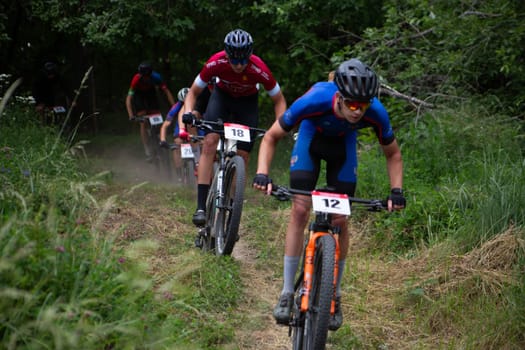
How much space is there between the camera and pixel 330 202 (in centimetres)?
395

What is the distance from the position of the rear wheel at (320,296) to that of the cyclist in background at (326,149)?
0.87ft

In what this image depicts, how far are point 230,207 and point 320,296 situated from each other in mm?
2466

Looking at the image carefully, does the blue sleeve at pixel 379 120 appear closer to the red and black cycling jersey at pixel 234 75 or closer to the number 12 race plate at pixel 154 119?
the red and black cycling jersey at pixel 234 75

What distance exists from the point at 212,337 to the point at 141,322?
1.10 m

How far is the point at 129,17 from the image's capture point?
11.6m

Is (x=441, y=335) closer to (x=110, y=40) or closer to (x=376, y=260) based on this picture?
(x=376, y=260)

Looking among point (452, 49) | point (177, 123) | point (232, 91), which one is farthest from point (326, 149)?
point (177, 123)

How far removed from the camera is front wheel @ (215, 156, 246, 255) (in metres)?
5.70

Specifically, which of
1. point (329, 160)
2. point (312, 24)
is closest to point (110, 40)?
point (312, 24)

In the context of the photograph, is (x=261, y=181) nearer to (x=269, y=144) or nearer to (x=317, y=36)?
(x=269, y=144)

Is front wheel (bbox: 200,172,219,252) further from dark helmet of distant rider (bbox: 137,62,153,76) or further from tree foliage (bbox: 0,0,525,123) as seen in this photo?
dark helmet of distant rider (bbox: 137,62,153,76)

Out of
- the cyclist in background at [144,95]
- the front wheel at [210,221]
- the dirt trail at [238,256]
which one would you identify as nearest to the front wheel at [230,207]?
the front wheel at [210,221]

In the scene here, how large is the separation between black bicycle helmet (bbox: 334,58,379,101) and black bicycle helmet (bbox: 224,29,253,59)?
2018 millimetres

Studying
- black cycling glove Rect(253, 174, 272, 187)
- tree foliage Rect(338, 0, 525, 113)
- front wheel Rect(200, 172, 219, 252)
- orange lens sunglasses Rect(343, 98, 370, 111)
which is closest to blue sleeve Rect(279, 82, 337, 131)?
orange lens sunglasses Rect(343, 98, 370, 111)
